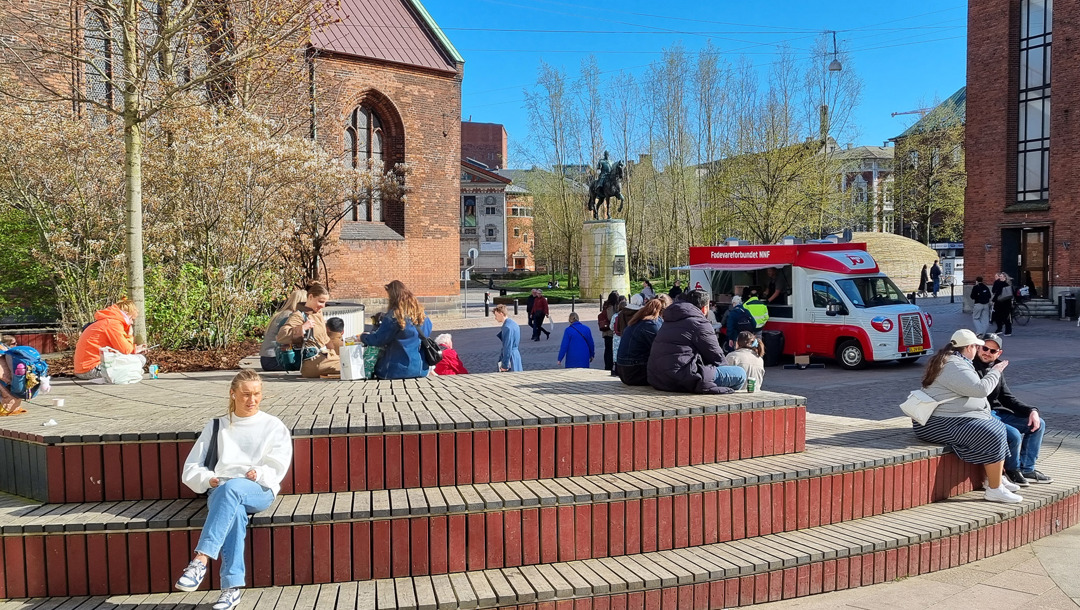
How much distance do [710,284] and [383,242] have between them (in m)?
15.8

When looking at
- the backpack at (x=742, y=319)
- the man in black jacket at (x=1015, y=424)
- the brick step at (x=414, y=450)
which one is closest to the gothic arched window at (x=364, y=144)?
the backpack at (x=742, y=319)

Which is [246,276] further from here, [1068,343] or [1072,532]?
[1068,343]

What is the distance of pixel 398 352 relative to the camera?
8.05m

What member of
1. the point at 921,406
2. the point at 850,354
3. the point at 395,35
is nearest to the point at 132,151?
the point at 921,406

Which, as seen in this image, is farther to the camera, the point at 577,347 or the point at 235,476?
the point at 577,347

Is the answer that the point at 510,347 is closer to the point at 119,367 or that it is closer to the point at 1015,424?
the point at 119,367

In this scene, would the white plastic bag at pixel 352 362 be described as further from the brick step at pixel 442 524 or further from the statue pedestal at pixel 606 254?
the statue pedestal at pixel 606 254

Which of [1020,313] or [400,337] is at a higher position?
[400,337]

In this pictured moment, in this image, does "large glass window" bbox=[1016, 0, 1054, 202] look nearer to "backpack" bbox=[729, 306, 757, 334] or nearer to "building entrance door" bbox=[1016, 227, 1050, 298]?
"building entrance door" bbox=[1016, 227, 1050, 298]

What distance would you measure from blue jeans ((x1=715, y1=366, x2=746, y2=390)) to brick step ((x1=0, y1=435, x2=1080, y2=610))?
155cm

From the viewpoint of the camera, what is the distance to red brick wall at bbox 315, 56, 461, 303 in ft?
98.8

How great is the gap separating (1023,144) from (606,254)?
1665 centimetres

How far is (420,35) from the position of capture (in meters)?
33.1

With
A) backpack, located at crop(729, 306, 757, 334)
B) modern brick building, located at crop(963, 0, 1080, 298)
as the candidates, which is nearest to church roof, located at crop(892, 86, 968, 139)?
modern brick building, located at crop(963, 0, 1080, 298)
